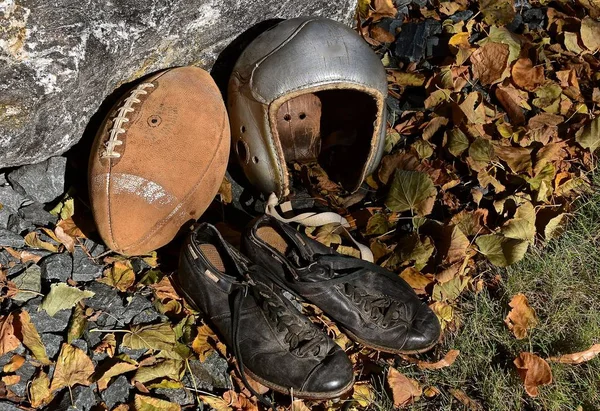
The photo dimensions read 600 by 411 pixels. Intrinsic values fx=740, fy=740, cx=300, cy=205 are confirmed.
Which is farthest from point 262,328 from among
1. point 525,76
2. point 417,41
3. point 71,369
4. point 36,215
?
point 525,76

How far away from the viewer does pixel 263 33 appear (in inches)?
132

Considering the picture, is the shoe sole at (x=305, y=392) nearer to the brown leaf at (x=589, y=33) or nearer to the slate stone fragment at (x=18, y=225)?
the slate stone fragment at (x=18, y=225)

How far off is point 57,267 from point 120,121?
2.13 feet

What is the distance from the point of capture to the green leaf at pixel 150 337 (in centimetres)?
279

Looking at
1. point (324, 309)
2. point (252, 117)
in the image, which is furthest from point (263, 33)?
point (324, 309)

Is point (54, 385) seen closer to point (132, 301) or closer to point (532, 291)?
point (132, 301)

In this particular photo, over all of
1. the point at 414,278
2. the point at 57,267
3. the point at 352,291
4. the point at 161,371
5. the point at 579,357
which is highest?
the point at 57,267

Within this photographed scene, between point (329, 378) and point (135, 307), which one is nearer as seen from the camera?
point (329, 378)

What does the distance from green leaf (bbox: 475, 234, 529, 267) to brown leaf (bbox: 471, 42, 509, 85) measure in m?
1.02

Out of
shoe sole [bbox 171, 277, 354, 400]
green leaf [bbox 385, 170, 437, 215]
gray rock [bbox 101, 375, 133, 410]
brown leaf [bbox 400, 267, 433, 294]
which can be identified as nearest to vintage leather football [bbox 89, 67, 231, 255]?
gray rock [bbox 101, 375, 133, 410]

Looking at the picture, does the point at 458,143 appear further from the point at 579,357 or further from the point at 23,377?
the point at 23,377

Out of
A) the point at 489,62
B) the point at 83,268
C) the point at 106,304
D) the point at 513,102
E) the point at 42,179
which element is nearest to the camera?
the point at 106,304

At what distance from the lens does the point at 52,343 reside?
2.77 metres

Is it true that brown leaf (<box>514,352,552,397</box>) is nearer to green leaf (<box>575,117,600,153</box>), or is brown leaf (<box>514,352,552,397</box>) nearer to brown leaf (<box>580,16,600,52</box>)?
green leaf (<box>575,117,600,153</box>)
